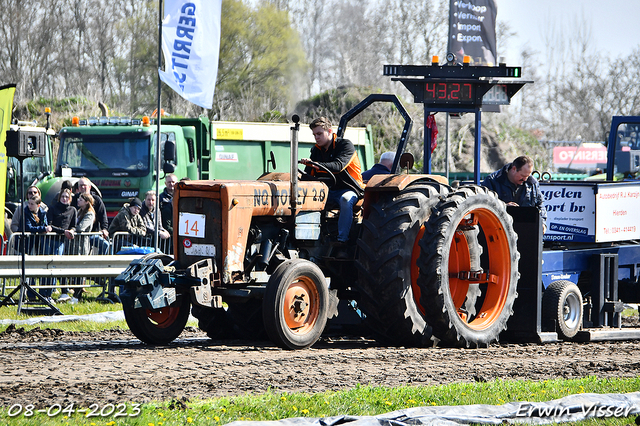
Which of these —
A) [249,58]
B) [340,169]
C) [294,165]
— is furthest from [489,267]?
[249,58]

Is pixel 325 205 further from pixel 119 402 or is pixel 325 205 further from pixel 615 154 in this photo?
pixel 615 154

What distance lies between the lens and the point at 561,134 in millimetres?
53219

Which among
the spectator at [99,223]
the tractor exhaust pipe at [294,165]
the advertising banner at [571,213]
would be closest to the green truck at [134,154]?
the spectator at [99,223]

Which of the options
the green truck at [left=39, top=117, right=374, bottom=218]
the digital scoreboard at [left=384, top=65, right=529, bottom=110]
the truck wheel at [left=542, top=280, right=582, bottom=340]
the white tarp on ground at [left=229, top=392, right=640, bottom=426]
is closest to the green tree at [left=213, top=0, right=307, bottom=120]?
the green truck at [left=39, top=117, right=374, bottom=218]

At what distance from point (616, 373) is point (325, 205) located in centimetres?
303

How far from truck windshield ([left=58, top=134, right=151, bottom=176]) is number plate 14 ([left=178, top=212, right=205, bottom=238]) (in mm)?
8850

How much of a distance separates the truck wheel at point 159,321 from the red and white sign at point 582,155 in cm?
3623

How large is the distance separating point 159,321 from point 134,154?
9.04 metres

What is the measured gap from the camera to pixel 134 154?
16.4 meters

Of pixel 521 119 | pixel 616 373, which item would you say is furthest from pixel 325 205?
pixel 521 119

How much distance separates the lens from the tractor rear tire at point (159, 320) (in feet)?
25.0

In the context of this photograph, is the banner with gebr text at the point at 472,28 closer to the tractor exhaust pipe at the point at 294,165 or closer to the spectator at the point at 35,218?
the spectator at the point at 35,218

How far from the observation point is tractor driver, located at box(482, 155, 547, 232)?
31.5 feet

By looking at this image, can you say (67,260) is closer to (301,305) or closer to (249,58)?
(301,305)
